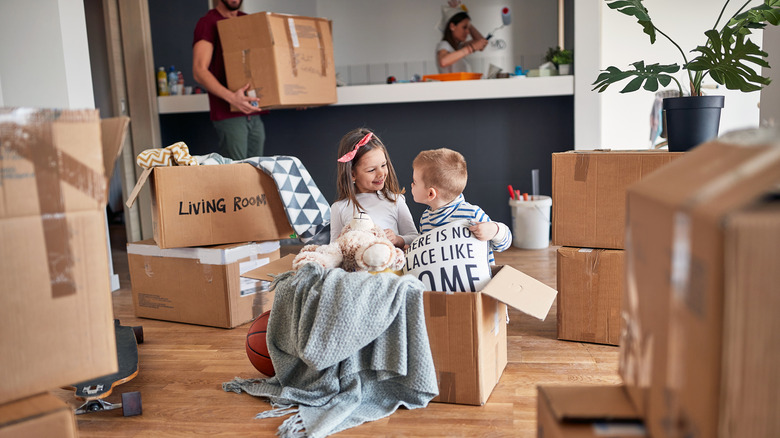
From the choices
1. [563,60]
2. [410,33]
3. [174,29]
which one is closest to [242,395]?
[563,60]

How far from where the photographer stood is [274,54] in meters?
2.86

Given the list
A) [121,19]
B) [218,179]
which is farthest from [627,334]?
[121,19]

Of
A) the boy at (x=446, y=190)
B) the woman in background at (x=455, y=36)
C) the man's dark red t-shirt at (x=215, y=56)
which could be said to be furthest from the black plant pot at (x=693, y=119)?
the woman in background at (x=455, y=36)

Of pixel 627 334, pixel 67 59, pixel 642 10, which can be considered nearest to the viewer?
pixel 627 334

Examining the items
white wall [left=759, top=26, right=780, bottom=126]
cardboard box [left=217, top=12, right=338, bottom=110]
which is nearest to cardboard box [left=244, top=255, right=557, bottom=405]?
white wall [left=759, top=26, right=780, bottom=126]

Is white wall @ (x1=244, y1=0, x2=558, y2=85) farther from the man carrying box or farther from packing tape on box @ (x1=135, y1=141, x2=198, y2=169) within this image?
packing tape on box @ (x1=135, y1=141, x2=198, y2=169)

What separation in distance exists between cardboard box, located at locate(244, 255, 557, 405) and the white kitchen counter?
6.29 feet

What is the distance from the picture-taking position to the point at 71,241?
816 mm

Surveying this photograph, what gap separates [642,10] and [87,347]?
1.85 meters

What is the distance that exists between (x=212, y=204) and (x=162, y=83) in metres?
1.70

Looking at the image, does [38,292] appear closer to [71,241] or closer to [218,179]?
[71,241]

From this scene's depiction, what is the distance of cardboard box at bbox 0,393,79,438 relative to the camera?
752 mm

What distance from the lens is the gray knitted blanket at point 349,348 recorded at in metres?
1.49

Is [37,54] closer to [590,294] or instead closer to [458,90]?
[458,90]
